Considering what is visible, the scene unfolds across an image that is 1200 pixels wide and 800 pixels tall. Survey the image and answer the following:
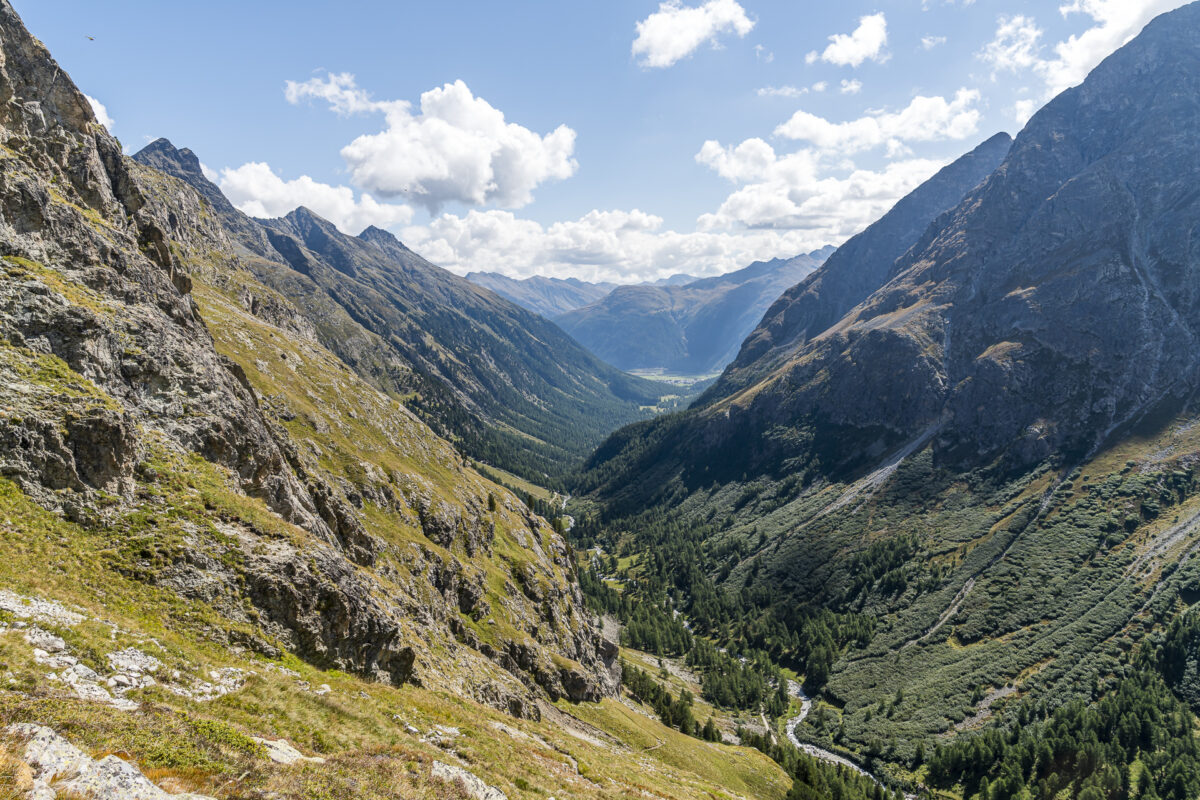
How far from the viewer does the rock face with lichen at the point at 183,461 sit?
93.2 feet

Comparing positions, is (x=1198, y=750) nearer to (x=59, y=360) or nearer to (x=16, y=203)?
(x=59, y=360)

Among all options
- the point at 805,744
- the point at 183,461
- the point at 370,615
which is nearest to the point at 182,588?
the point at 183,461

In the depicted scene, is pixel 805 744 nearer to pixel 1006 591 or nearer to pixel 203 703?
pixel 1006 591

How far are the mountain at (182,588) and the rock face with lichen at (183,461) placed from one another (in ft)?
0.60

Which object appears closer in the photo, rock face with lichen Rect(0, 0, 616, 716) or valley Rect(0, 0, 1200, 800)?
valley Rect(0, 0, 1200, 800)

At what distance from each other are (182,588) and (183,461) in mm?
10845

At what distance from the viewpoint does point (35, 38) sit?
4662cm

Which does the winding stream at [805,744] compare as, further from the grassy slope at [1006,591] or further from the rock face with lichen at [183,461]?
the rock face with lichen at [183,461]

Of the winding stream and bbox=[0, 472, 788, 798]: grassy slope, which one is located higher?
bbox=[0, 472, 788, 798]: grassy slope

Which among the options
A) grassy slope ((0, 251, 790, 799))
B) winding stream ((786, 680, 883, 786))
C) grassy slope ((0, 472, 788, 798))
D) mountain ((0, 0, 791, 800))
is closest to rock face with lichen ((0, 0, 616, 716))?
mountain ((0, 0, 791, 800))

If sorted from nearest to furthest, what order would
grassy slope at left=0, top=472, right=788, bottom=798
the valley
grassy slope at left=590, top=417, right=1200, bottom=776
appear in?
grassy slope at left=0, top=472, right=788, bottom=798 < the valley < grassy slope at left=590, top=417, right=1200, bottom=776

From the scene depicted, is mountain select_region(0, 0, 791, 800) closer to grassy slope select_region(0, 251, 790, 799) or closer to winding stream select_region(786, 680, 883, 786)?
grassy slope select_region(0, 251, 790, 799)

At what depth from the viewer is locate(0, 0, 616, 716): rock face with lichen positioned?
28.4 meters

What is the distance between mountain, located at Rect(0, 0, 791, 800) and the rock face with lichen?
183 millimetres
